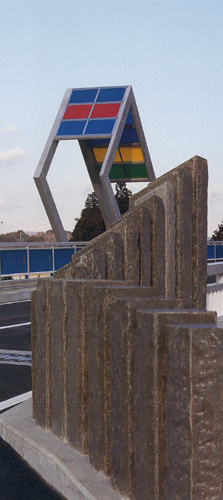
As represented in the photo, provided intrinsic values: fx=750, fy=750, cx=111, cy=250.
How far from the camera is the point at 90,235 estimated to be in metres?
81.0

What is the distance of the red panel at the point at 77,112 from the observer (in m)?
30.9

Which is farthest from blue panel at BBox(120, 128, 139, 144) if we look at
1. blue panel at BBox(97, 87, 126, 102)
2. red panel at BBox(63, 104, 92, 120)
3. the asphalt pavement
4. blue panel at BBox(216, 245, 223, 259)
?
the asphalt pavement

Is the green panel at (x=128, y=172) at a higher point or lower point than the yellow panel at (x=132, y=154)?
lower

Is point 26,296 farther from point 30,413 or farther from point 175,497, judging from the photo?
point 175,497

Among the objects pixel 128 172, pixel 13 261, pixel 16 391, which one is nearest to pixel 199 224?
pixel 16 391

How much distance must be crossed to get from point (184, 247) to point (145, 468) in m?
1.69

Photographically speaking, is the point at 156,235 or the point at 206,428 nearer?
the point at 206,428

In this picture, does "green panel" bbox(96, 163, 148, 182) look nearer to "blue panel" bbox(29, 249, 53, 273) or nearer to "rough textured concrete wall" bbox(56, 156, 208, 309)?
"blue panel" bbox(29, 249, 53, 273)

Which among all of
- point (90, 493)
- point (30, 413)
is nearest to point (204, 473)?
point (90, 493)

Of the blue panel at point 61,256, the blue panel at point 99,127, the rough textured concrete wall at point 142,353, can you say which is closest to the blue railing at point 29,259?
the blue panel at point 61,256

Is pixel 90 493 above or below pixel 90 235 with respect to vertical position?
below

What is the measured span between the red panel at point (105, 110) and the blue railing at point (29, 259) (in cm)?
693

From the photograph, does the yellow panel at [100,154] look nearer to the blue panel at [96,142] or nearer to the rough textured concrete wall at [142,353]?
the blue panel at [96,142]

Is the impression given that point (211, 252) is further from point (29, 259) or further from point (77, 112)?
point (29, 259)
